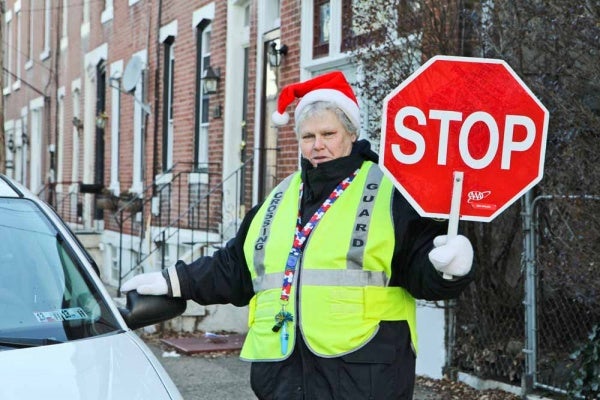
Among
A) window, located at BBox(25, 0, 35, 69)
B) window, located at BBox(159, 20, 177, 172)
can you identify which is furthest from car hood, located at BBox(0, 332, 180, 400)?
window, located at BBox(25, 0, 35, 69)

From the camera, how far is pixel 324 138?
135 inches

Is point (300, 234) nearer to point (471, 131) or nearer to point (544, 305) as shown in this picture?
point (471, 131)

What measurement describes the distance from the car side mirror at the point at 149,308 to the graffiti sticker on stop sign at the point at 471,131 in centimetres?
104

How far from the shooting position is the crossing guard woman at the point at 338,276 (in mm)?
3197

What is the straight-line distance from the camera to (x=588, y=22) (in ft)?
16.8

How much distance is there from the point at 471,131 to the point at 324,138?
52cm

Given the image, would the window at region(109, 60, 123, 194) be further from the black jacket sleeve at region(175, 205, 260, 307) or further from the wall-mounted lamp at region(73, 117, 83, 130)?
the black jacket sleeve at region(175, 205, 260, 307)

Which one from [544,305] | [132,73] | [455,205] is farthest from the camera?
[132,73]

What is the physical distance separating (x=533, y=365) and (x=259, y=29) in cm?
581

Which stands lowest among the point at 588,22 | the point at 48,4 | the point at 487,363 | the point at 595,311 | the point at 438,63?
the point at 487,363

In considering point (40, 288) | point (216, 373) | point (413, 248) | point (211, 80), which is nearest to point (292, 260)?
point (413, 248)

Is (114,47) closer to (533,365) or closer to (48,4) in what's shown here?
(48,4)

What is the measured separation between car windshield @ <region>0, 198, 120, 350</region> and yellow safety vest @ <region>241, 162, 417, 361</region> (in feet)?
2.28

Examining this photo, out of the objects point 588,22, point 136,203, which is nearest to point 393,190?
point 588,22
